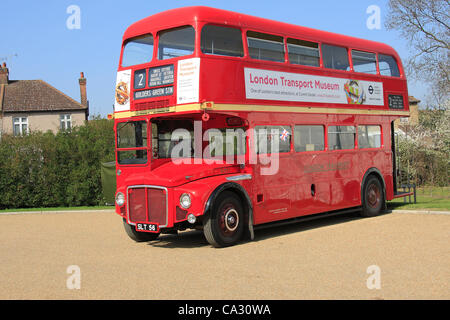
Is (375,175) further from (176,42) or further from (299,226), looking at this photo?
(176,42)

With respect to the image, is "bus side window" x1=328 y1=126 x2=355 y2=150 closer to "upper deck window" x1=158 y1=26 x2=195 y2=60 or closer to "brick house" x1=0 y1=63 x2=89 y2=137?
"upper deck window" x1=158 y1=26 x2=195 y2=60

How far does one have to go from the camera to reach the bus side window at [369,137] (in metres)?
13.6

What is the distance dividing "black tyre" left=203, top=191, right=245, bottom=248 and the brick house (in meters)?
44.5

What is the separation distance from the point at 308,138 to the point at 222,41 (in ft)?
10.4

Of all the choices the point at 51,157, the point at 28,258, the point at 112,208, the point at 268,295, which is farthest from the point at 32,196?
the point at 268,295

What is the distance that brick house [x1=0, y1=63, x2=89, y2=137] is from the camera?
53.0 m

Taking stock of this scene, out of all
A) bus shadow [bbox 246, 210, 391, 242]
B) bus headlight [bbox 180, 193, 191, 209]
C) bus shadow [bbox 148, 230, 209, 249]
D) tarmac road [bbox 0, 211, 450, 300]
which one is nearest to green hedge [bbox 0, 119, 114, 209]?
tarmac road [bbox 0, 211, 450, 300]

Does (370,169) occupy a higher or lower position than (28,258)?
higher

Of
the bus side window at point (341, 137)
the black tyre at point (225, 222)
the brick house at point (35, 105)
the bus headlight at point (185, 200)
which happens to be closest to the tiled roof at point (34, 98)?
the brick house at point (35, 105)

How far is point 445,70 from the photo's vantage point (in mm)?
29828

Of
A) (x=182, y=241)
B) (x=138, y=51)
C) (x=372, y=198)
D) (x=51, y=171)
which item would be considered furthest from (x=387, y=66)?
(x=51, y=171)

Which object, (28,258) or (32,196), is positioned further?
(32,196)
